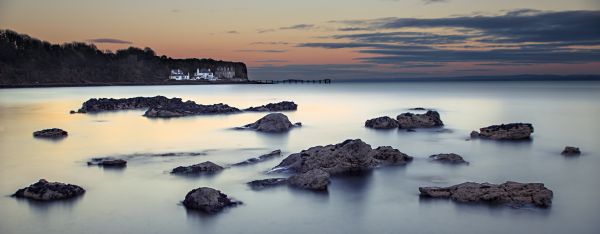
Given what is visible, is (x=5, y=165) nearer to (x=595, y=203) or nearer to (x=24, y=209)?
(x=24, y=209)

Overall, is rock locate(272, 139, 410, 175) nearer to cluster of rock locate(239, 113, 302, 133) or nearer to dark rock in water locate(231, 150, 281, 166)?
dark rock in water locate(231, 150, 281, 166)

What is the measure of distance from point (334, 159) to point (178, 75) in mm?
Result: 162961

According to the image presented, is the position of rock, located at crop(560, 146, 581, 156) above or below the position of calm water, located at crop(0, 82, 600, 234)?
above

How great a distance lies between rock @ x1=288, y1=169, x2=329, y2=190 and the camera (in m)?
11.0

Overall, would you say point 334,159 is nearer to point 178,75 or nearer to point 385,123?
point 385,123

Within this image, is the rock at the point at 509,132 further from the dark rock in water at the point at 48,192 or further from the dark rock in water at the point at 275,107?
the dark rock in water at the point at 275,107

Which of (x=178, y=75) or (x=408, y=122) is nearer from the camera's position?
(x=408, y=122)

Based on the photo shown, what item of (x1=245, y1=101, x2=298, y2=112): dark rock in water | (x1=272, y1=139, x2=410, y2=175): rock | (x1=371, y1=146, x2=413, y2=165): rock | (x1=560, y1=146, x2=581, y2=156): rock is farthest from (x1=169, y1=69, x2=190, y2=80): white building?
(x1=272, y1=139, x2=410, y2=175): rock

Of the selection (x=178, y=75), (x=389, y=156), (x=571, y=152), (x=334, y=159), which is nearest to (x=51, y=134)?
(x=334, y=159)

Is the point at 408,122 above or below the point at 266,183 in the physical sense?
above

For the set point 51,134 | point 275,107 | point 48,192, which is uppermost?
point 48,192

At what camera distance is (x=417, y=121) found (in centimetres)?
2411

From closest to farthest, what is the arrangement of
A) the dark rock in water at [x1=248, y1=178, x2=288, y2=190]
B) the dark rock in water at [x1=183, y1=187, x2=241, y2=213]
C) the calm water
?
1. the calm water
2. the dark rock in water at [x1=183, y1=187, x2=241, y2=213]
3. the dark rock in water at [x1=248, y1=178, x2=288, y2=190]

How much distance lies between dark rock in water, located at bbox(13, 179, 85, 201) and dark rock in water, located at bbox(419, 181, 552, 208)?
282 inches
